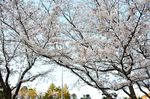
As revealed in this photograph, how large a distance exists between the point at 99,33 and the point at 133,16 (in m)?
1.00

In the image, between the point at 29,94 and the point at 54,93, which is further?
the point at 29,94

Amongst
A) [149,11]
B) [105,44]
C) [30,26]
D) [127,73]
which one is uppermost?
[30,26]

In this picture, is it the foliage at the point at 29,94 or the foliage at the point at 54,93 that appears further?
the foliage at the point at 29,94

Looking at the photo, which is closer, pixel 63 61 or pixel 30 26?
pixel 63 61

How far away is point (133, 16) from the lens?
801 cm

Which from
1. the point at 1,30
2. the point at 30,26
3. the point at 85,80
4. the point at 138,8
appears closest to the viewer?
the point at 138,8

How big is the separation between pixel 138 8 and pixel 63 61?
7.55 ft

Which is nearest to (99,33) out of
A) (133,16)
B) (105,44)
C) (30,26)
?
(105,44)

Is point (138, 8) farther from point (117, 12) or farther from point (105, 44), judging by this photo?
point (105, 44)

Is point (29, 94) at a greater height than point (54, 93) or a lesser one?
greater

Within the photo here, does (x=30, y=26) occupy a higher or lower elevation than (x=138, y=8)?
higher

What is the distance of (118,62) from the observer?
7621mm

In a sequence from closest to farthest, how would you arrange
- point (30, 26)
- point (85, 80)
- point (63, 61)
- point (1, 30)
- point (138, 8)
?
point (138, 8)
point (63, 61)
point (85, 80)
point (30, 26)
point (1, 30)

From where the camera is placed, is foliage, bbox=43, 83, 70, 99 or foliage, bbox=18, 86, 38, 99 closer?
foliage, bbox=43, 83, 70, 99
